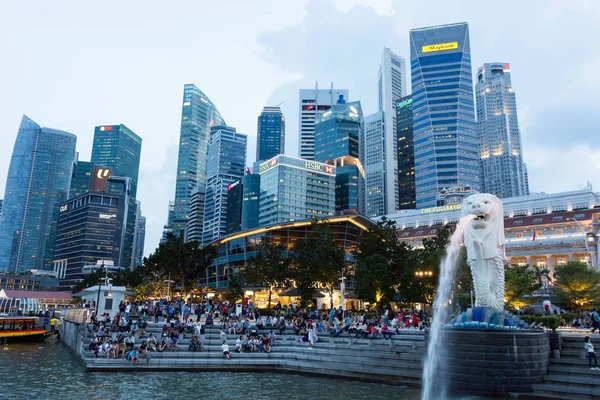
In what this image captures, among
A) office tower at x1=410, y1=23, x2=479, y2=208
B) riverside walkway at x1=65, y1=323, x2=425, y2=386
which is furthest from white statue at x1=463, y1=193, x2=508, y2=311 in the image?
office tower at x1=410, y1=23, x2=479, y2=208

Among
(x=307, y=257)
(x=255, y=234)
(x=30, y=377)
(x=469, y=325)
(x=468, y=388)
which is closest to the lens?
(x=468, y=388)

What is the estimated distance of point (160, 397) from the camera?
20562mm

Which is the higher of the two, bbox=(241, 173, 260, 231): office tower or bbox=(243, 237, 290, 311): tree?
bbox=(241, 173, 260, 231): office tower

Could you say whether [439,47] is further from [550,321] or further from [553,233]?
[550,321]

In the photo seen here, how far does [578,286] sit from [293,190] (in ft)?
425

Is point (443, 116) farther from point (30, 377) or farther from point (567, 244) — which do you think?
point (30, 377)

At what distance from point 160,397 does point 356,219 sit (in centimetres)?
5499

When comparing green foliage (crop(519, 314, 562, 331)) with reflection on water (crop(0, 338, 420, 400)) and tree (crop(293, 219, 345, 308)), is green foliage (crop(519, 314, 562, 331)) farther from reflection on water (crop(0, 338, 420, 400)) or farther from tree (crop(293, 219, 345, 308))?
tree (crop(293, 219, 345, 308))

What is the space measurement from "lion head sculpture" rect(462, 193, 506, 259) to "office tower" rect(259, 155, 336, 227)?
14365 centimetres

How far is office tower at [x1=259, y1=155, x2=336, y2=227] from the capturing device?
172125mm

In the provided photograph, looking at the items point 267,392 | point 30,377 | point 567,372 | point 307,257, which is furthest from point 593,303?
point 30,377

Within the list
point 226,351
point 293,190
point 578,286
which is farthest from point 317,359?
point 293,190

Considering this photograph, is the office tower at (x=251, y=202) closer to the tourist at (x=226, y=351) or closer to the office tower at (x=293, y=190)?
the office tower at (x=293, y=190)

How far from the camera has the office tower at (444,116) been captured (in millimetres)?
177250
